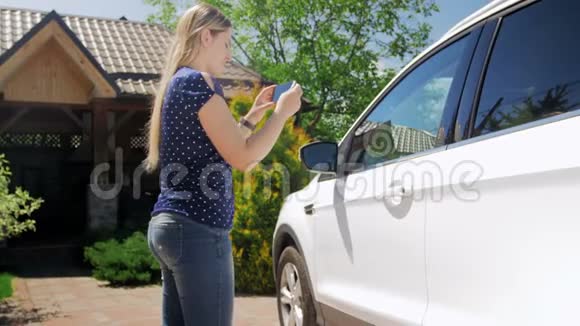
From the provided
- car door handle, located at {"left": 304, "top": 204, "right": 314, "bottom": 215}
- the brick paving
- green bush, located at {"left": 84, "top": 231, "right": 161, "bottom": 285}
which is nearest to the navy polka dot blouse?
car door handle, located at {"left": 304, "top": 204, "right": 314, "bottom": 215}

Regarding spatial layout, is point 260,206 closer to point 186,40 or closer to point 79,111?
point 186,40

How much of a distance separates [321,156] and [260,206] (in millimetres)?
4661

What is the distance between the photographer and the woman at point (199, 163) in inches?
86.6

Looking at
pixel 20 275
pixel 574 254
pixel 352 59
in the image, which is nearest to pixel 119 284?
pixel 20 275

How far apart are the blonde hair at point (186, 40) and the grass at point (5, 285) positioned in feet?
20.4

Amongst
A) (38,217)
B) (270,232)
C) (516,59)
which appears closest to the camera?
(516,59)

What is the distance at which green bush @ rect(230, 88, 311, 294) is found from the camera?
822cm

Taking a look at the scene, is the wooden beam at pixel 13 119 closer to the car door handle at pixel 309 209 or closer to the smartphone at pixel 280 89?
the car door handle at pixel 309 209

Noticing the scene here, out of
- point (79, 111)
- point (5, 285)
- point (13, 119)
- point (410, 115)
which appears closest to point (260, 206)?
point (5, 285)

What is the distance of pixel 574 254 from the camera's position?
1.90 m

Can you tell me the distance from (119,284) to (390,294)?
6.60 meters

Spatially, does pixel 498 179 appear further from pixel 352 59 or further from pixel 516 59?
pixel 352 59

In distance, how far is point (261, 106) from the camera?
2572 mm

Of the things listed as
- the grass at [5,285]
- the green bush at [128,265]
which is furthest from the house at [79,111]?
the green bush at [128,265]
